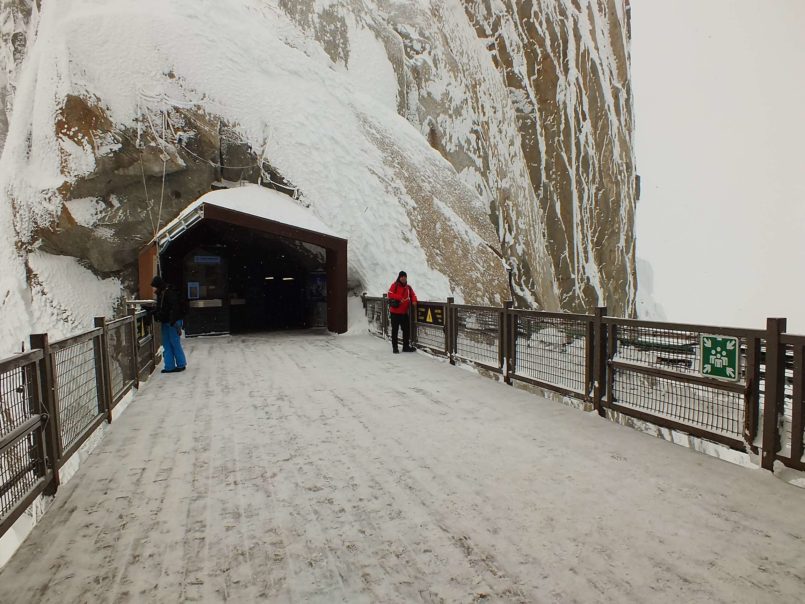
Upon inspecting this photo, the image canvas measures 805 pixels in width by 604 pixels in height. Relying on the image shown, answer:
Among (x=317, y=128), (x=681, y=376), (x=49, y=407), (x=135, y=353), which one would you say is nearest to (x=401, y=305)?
(x=135, y=353)

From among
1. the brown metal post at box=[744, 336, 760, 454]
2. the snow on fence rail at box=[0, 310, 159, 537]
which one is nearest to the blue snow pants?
the snow on fence rail at box=[0, 310, 159, 537]

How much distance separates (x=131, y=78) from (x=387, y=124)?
12.4 metres

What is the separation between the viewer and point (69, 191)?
659 inches

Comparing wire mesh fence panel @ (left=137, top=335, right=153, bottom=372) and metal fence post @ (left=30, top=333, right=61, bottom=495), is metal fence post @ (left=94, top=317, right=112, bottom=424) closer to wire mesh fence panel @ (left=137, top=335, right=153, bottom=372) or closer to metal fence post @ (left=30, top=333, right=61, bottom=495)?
metal fence post @ (left=30, top=333, right=61, bottom=495)

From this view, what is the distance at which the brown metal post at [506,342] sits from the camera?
7.78 m

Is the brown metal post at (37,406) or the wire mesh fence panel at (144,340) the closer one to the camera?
the brown metal post at (37,406)

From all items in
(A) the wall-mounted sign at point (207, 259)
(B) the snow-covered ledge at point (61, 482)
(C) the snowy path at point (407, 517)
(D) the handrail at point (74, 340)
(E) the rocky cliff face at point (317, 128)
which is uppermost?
(E) the rocky cliff face at point (317, 128)

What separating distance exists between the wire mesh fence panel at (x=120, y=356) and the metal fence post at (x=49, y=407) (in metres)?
2.09

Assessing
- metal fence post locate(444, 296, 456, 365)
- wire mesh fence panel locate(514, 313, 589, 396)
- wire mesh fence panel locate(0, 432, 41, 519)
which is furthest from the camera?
metal fence post locate(444, 296, 456, 365)

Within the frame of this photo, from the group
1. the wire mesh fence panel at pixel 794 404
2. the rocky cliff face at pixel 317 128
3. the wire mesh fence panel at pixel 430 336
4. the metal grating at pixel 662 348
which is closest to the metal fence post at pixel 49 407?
the metal grating at pixel 662 348

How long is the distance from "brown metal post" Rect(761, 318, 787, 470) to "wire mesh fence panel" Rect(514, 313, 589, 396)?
7.11ft

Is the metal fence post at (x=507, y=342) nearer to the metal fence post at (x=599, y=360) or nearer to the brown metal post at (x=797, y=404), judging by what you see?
the metal fence post at (x=599, y=360)

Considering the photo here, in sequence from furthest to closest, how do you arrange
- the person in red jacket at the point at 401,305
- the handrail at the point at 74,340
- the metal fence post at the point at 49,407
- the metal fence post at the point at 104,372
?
the person in red jacket at the point at 401,305 < the metal fence post at the point at 104,372 < the handrail at the point at 74,340 < the metal fence post at the point at 49,407

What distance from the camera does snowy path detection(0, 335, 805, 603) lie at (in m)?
2.54
